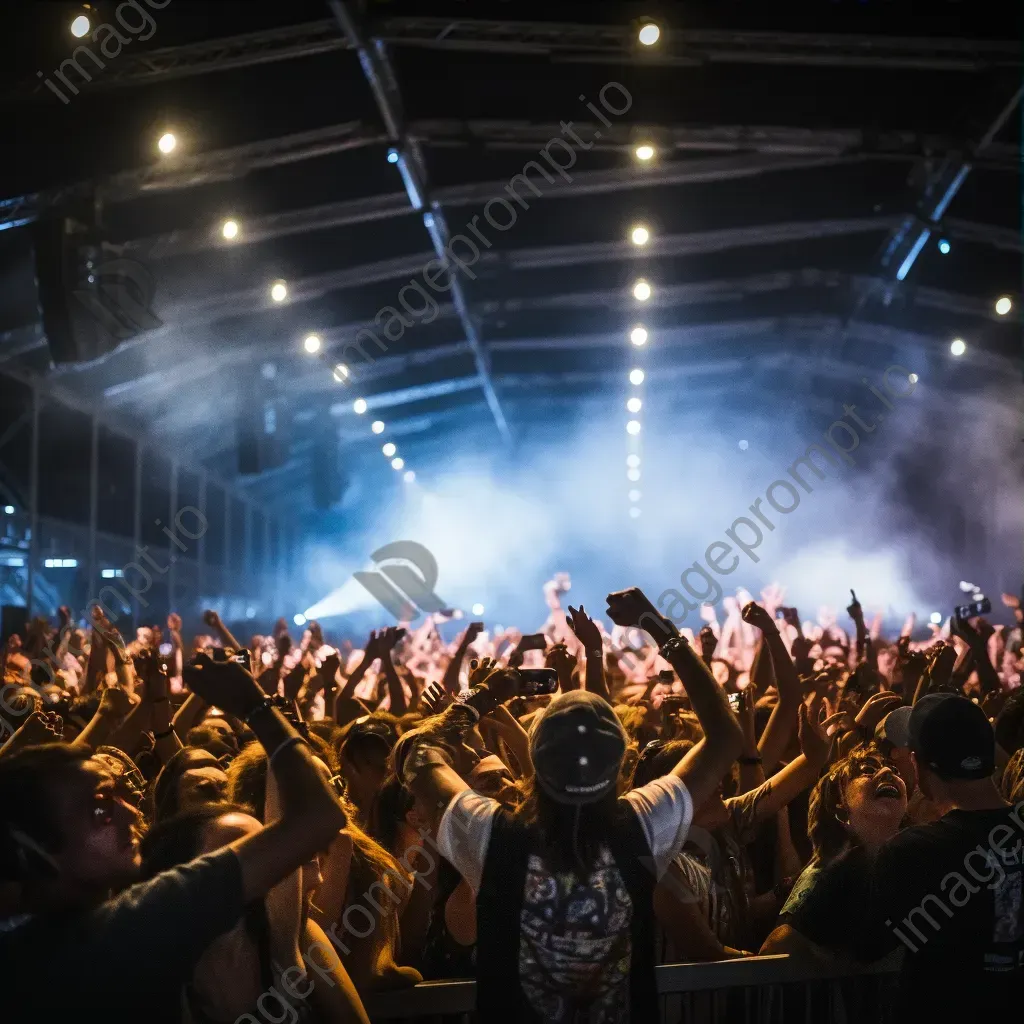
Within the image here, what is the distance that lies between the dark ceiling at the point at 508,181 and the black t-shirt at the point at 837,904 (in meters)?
5.92

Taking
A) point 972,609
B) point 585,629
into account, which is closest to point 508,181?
point 972,609

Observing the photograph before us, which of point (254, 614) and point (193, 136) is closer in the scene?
point (193, 136)

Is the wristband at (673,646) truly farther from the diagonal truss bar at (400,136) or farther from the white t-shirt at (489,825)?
the diagonal truss bar at (400,136)

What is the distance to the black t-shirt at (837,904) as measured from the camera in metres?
2.89

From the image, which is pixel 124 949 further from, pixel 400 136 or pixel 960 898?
pixel 400 136

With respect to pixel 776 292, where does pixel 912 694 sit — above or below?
below

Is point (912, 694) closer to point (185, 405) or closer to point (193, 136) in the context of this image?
point (193, 136)

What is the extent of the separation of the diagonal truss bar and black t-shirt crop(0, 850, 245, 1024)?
281 inches

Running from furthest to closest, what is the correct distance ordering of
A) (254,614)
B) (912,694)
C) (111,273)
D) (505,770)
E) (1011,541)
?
(254,614), (1011,541), (111,273), (912,694), (505,770)

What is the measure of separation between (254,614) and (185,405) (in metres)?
6.26

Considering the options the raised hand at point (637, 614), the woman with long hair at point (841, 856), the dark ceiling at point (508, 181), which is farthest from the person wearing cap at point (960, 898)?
the dark ceiling at point (508, 181)

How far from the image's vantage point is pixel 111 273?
867 cm

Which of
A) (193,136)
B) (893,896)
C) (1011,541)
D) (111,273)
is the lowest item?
(893,896)

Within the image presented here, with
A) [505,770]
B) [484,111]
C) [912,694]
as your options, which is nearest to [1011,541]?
[484,111]
